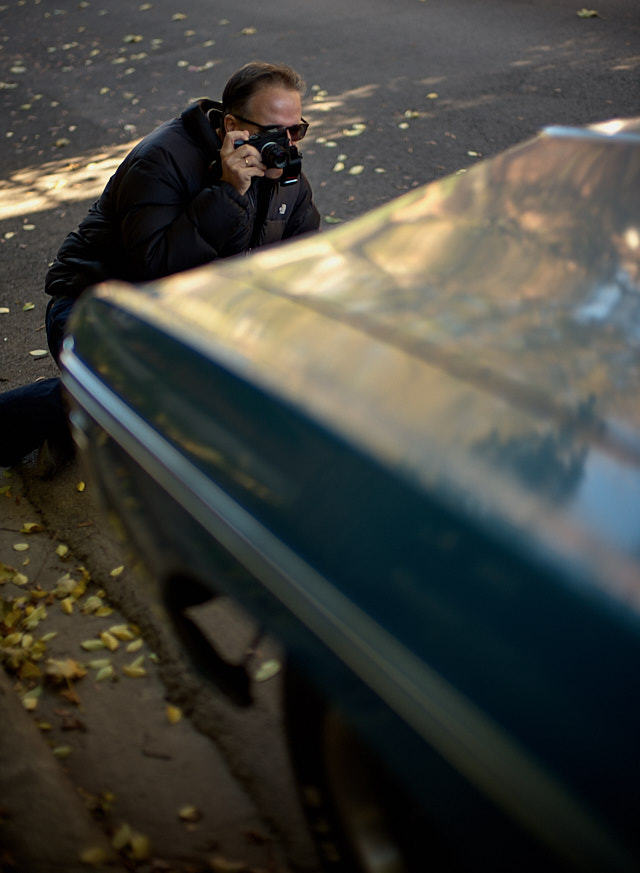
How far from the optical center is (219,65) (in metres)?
8.00

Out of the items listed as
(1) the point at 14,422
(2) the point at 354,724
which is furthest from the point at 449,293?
(1) the point at 14,422

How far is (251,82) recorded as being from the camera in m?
2.67

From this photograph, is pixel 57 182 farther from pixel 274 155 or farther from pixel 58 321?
pixel 274 155

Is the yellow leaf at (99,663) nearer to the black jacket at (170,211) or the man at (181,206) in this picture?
the man at (181,206)

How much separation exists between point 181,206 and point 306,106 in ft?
14.6

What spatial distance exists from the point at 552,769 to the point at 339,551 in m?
0.41

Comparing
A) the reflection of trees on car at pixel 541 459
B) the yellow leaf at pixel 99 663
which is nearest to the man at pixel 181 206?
the yellow leaf at pixel 99 663

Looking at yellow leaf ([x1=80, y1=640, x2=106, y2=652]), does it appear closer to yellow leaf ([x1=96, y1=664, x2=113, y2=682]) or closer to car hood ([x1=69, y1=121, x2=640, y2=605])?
yellow leaf ([x1=96, y1=664, x2=113, y2=682])

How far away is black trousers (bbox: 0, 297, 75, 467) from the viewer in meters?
2.95

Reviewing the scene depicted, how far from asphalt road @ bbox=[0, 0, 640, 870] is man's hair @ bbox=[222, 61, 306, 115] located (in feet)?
5.11

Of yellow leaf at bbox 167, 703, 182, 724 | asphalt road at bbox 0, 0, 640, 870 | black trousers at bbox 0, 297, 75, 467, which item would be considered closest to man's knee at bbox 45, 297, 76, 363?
black trousers at bbox 0, 297, 75, 467

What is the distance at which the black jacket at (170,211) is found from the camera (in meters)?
2.73

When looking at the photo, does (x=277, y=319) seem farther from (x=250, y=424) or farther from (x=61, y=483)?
(x=61, y=483)

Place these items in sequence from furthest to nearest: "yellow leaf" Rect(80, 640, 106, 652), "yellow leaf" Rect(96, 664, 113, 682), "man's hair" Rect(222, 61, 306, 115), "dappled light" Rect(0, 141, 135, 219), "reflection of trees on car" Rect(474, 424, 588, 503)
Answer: "dappled light" Rect(0, 141, 135, 219), "man's hair" Rect(222, 61, 306, 115), "yellow leaf" Rect(80, 640, 106, 652), "yellow leaf" Rect(96, 664, 113, 682), "reflection of trees on car" Rect(474, 424, 588, 503)
